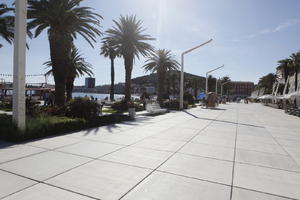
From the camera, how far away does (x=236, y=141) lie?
7902 millimetres

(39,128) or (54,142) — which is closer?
(54,142)

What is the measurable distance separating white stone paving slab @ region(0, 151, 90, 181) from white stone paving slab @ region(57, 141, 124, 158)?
34 cm

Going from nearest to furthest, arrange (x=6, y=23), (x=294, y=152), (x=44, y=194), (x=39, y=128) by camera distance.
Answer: (x=44, y=194)
(x=294, y=152)
(x=39, y=128)
(x=6, y=23)

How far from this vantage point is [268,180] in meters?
4.27

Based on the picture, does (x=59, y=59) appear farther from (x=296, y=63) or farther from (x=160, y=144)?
(x=296, y=63)

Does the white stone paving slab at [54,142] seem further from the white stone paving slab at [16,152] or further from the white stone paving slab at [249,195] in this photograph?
the white stone paving slab at [249,195]

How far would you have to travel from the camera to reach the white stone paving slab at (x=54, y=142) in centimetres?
631

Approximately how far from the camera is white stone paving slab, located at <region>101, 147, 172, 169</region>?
16.4 feet

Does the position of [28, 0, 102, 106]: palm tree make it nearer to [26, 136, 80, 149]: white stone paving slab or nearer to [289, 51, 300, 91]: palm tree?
[26, 136, 80, 149]: white stone paving slab

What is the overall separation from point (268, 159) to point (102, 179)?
180 inches

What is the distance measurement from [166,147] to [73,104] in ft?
22.7

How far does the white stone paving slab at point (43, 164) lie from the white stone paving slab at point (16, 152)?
1.06ft

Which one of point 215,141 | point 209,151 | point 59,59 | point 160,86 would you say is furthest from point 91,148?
point 160,86

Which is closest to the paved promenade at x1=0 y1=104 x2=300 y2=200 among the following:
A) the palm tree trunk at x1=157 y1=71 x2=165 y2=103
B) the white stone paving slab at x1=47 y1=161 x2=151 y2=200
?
the white stone paving slab at x1=47 y1=161 x2=151 y2=200
